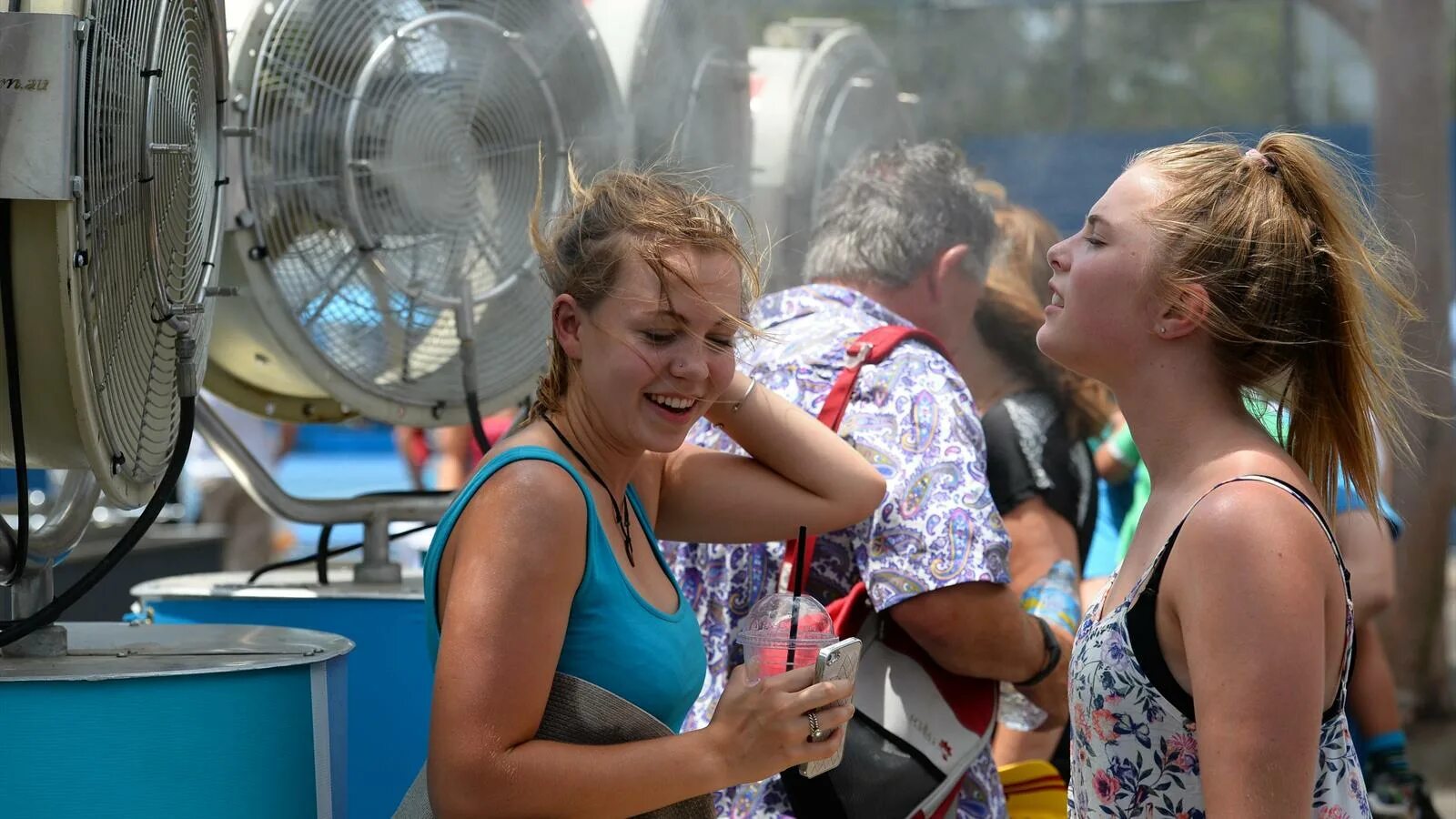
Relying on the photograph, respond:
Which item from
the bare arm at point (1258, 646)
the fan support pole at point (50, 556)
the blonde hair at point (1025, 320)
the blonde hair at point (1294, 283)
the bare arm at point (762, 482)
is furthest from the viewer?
the blonde hair at point (1025, 320)

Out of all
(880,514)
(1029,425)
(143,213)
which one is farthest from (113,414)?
(1029,425)

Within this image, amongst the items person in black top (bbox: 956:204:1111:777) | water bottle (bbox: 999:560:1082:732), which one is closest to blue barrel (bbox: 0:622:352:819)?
water bottle (bbox: 999:560:1082:732)

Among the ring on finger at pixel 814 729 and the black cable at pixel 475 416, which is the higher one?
the black cable at pixel 475 416

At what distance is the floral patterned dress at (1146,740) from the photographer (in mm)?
1539

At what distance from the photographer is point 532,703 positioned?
1.52 m

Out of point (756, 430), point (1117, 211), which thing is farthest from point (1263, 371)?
point (756, 430)

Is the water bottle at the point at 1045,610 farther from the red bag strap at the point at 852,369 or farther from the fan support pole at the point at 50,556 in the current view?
the fan support pole at the point at 50,556

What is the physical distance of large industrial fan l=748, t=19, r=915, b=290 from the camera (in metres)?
3.65

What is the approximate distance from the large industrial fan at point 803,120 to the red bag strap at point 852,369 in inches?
41.1

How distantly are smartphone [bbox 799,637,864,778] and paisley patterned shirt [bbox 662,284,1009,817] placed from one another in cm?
52

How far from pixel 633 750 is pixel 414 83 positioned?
1.36m

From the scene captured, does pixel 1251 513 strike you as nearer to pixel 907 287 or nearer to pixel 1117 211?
pixel 1117 211

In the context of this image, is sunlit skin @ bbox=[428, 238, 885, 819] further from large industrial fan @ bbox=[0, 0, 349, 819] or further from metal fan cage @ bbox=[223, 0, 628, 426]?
metal fan cage @ bbox=[223, 0, 628, 426]

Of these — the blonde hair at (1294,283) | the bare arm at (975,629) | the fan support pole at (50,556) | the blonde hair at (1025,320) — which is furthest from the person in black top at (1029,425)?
the fan support pole at (50,556)
